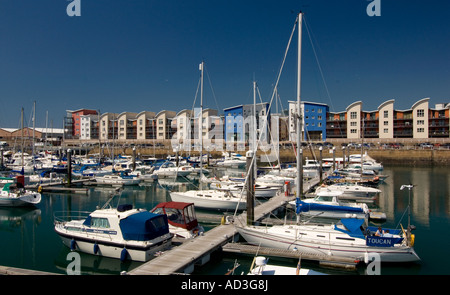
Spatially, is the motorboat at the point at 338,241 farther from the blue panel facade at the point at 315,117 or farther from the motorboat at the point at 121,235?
the blue panel facade at the point at 315,117

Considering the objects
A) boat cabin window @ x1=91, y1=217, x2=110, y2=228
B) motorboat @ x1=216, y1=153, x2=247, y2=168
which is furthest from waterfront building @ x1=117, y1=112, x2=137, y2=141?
boat cabin window @ x1=91, y1=217, x2=110, y2=228

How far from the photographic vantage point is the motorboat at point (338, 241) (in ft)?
50.1

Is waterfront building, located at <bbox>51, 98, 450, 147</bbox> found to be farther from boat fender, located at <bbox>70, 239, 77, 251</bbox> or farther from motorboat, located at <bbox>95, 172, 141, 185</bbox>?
boat fender, located at <bbox>70, 239, 77, 251</bbox>

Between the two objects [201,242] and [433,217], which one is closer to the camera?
[201,242]

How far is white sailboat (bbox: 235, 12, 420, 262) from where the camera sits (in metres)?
15.3

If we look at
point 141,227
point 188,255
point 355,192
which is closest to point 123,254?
point 141,227

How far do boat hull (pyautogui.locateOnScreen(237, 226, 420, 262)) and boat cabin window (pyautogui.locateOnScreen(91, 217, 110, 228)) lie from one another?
698cm

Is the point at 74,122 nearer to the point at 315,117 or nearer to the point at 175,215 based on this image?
the point at 315,117

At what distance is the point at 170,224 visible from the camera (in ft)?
61.6

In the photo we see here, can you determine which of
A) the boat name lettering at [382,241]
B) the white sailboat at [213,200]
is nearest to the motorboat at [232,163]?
the white sailboat at [213,200]

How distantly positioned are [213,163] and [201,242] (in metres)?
59.0

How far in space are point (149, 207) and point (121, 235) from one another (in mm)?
14914
